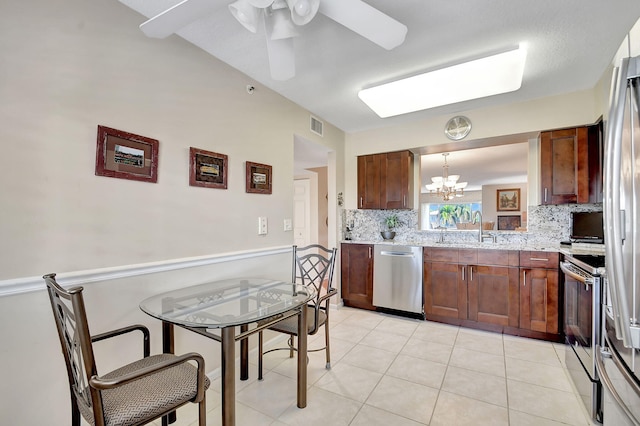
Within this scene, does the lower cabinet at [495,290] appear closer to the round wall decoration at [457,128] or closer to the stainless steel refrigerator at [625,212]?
the round wall decoration at [457,128]

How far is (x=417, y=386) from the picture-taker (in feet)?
6.68

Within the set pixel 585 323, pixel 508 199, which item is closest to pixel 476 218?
pixel 508 199

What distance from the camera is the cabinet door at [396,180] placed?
370cm

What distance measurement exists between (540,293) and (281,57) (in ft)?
10.2

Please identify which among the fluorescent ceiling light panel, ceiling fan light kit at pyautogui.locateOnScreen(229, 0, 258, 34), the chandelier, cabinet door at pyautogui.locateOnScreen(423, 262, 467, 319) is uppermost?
the fluorescent ceiling light panel

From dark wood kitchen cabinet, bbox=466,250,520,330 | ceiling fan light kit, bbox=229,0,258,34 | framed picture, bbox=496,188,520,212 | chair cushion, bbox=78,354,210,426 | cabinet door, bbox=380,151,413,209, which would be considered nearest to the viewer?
chair cushion, bbox=78,354,210,426

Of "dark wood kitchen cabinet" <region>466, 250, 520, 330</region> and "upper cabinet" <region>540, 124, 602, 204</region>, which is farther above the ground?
"upper cabinet" <region>540, 124, 602, 204</region>

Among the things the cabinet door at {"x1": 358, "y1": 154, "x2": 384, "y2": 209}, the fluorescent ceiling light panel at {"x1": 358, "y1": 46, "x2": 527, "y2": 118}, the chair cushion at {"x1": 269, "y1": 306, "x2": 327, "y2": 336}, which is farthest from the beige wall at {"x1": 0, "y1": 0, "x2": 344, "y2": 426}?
the cabinet door at {"x1": 358, "y1": 154, "x2": 384, "y2": 209}

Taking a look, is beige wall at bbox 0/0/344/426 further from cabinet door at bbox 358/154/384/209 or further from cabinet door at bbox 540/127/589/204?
cabinet door at bbox 540/127/589/204

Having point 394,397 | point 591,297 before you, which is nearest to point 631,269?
point 591,297

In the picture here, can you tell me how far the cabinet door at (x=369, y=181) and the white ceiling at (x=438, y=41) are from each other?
4.19ft

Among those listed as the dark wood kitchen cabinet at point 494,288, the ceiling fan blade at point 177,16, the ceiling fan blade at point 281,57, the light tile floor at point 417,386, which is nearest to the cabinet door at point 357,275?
the light tile floor at point 417,386

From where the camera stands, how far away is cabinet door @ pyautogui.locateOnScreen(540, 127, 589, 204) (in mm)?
2785

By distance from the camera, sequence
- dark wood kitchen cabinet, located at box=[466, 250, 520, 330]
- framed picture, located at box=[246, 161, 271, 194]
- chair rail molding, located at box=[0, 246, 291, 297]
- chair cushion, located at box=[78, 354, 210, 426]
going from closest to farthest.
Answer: chair cushion, located at box=[78, 354, 210, 426], chair rail molding, located at box=[0, 246, 291, 297], framed picture, located at box=[246, 161, 271, 194], dark wood kitchen cabinet, located at box=[466, 250, 520, 330]
